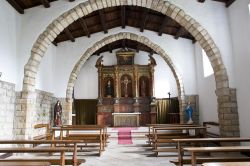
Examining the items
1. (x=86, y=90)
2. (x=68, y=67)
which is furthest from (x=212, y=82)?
(x=86, y=90)

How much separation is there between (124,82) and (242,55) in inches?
321

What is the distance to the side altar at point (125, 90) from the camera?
1235 centimetres

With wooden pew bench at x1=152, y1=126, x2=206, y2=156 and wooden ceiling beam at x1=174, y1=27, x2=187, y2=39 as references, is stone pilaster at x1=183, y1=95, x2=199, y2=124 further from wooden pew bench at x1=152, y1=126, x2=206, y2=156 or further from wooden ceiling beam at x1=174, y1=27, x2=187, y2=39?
wooden ceiling beam at x1=174, y1=27, x2=187, y2=39

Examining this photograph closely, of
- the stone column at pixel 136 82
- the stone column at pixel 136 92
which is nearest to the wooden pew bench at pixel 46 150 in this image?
the stone column at pixel 136 92

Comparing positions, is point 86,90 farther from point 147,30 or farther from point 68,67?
point 147,30

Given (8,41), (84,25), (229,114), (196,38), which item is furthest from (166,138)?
(84,25)

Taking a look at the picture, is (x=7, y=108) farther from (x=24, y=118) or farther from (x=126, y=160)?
(x=126, y=160)

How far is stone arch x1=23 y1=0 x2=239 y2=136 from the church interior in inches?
1.1

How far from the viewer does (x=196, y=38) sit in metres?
6.18

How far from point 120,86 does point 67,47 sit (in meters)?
4.41

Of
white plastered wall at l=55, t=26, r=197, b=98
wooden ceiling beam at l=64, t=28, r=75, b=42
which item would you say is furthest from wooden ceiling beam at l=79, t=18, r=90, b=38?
white plastered wall at l=55, t=26, r=197, b=98

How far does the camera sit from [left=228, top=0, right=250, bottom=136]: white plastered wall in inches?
207

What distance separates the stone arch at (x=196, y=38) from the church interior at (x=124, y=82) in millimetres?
27

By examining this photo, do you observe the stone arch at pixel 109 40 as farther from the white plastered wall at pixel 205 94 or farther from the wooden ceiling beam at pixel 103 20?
the white plastered wall at pixel 205 94
